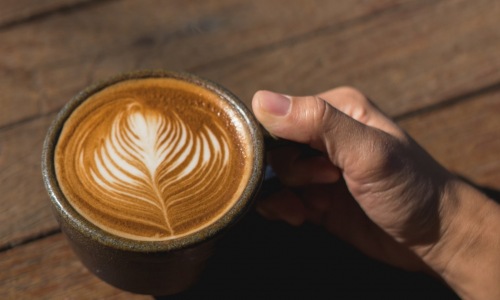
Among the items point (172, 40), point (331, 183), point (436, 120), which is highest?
point (172, 40)

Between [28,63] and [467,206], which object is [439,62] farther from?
[28,63]

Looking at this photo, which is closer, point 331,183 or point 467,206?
point 467,206

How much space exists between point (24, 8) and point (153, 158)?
62 centimetres

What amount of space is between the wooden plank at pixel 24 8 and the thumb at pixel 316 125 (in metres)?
0.62

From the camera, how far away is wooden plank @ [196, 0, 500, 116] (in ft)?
4.57

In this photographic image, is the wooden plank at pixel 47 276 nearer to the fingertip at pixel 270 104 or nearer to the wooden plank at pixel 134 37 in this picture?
the wooden plank at pixel 134 37

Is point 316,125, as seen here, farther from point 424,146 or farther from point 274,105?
point 424,146

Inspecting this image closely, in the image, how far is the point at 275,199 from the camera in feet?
4.08

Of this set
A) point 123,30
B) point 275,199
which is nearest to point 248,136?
point 275,199

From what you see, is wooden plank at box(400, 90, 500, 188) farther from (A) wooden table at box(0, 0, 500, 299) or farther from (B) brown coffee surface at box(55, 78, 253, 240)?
(B) brown coffee surface at box(55, 78, 253, 240)

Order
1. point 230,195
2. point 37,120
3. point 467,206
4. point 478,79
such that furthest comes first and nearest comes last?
point 478,79
point 37,120
point 467,206
point 230,195

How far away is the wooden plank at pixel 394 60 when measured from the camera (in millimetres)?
1393

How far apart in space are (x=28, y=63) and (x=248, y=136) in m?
0.58

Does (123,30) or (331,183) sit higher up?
(123,30)
